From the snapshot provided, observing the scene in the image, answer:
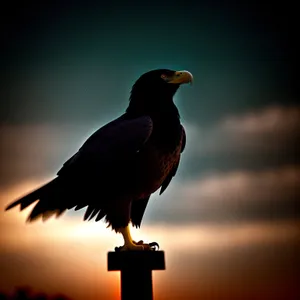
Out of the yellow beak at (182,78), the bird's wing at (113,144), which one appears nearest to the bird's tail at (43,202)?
the bird's wing at (113,144)

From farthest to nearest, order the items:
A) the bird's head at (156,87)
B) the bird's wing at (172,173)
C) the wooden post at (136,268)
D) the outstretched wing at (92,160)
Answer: the bird's wing at (172,173), the bird's head at (156,87), the outstretched wing at (92,160), the wooden post at (136,268)

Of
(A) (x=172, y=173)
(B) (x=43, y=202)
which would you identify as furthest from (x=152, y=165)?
(B) (x=43, y=202)

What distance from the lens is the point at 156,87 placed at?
21.3 ft

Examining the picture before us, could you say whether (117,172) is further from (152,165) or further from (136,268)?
(136,268)

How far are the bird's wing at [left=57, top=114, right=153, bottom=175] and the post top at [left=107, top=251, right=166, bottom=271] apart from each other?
6.39 ft

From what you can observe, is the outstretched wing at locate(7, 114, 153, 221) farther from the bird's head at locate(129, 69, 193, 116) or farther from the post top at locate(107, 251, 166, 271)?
the post top at locate(107, 251, 166, 271)

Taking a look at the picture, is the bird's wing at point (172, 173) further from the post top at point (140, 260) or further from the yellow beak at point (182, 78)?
the post top at point (140, 260)

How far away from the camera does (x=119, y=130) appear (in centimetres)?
606

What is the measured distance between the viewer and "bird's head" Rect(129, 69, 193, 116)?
21.0ft

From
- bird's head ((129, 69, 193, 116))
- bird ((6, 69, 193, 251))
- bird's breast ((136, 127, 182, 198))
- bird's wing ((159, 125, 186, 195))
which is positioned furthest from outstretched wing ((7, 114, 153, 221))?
bird's wing ((159, 125, 186, 195))

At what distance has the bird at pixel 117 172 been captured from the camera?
226 inches

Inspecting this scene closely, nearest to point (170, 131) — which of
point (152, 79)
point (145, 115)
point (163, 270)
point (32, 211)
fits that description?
point (145, 115)

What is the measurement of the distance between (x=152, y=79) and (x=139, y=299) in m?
3.36

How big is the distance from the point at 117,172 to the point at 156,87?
1297 mm
